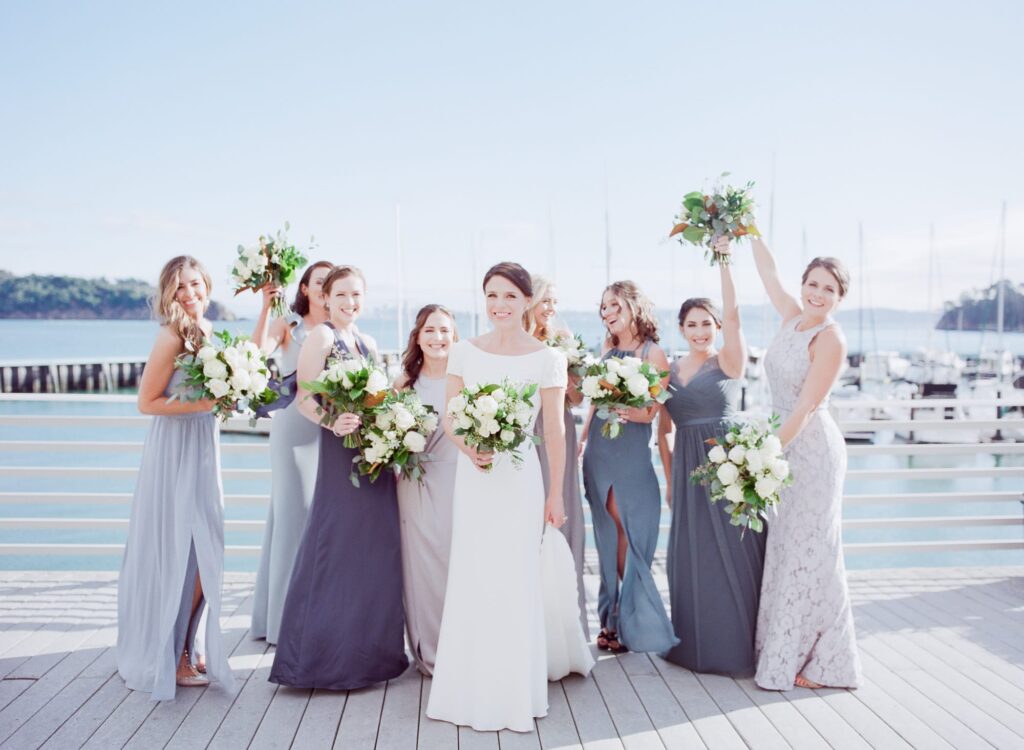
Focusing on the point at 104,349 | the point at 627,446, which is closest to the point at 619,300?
the point at 627,446

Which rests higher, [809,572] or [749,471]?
[749,471]

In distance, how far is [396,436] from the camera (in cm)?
410

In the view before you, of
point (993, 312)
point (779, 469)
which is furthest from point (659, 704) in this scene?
point (993, 312)

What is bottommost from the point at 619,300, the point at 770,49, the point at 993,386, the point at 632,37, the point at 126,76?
the point at 993,386

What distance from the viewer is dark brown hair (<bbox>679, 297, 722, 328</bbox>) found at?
15.4 feet

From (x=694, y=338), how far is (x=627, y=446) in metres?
0.74

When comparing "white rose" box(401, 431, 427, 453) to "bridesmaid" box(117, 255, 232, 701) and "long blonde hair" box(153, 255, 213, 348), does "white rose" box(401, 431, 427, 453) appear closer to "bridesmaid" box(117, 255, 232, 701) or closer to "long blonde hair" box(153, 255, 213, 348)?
"bridesmaid" box(117, 255, 232, 701)

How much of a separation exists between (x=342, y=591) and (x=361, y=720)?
64cm

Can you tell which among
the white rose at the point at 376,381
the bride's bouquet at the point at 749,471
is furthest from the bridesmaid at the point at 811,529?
the white rose at the point at 376,381

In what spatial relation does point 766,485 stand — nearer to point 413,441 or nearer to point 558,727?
point 558,727

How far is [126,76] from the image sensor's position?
61469mm

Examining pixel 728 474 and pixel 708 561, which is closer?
pixel 728 474

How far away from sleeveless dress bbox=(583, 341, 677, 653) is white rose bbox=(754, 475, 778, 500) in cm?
85

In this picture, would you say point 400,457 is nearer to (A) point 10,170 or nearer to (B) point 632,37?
(B) point 632,37
